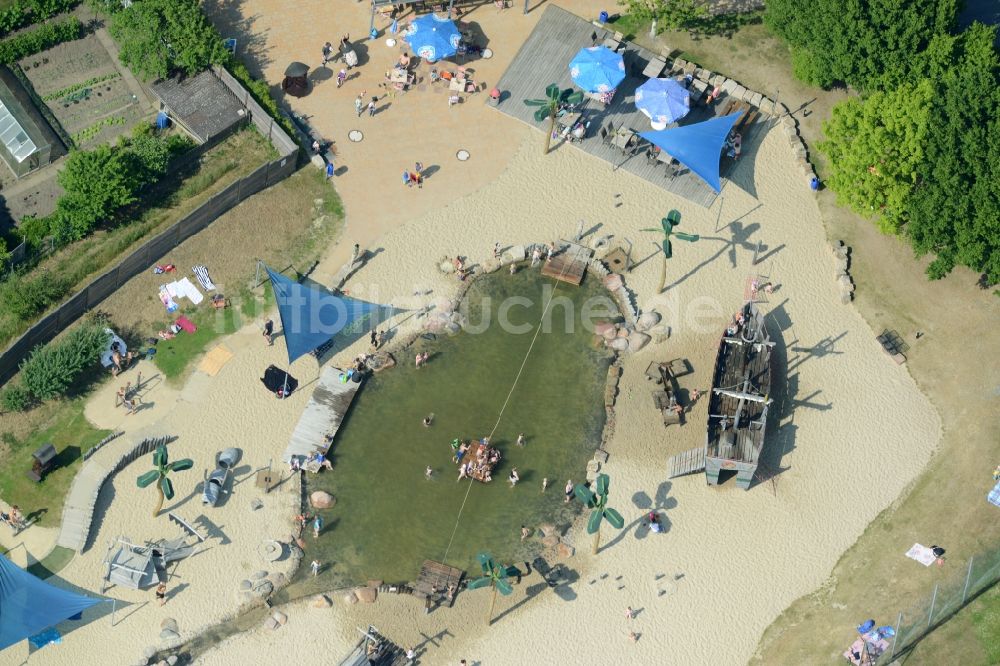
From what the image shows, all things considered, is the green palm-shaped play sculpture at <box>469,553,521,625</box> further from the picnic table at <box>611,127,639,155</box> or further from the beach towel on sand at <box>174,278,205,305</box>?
the picnic table at <box>611,127,639,155</box>

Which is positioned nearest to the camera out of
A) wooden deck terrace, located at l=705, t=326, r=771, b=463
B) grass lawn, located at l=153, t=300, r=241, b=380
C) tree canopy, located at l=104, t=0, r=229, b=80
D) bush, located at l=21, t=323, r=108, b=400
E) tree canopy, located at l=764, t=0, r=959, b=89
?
wooden deck terrace, located at l=705, t=326, r=771, b=463

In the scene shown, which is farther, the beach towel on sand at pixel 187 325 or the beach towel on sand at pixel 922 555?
the beach towel on sand at pixel 187 325

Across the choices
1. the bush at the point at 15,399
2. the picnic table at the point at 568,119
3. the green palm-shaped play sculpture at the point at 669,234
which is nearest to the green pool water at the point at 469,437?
the green palm-shaped play sculpture at the point at 669,234

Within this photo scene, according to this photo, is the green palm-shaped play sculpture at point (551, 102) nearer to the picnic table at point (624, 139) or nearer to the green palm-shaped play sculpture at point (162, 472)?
the picnic table at point (624, 139)

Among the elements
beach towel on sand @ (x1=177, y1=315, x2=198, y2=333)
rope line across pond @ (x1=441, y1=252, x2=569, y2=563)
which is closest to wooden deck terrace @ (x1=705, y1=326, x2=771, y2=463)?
rope line across pond @ (x1=441, y1=252, x2=569, y2=563)

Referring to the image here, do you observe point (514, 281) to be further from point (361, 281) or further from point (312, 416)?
point (312, 416)

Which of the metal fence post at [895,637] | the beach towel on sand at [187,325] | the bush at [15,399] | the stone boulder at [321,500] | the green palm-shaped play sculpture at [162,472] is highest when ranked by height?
the bush at [15,399]

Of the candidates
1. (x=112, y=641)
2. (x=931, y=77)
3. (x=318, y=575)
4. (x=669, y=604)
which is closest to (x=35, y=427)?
(x=112, y=641)

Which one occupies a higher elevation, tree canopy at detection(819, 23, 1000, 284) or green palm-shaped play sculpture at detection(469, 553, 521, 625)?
tree canopy at detection(819, 23, 1000, 284)
